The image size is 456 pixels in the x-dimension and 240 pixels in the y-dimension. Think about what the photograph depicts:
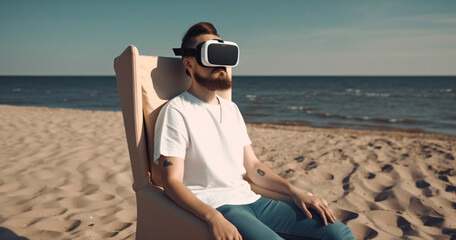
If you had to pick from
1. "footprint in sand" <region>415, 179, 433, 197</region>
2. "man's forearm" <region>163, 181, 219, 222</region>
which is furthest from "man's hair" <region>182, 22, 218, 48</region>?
"footprint in sand" <region>415, 179, 433, 197</region>

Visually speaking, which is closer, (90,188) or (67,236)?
(67,236)

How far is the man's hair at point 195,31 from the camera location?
5.97ft

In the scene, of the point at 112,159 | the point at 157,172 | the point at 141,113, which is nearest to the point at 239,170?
the point at 157,172

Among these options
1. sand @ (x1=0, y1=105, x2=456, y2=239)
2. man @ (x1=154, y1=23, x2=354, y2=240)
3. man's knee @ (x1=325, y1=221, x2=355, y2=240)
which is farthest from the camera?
sand @ (x1=0, y1=105, x2=456, y2=239)

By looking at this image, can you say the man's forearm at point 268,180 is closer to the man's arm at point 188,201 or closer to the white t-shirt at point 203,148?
the white t-shirt at point 203,148

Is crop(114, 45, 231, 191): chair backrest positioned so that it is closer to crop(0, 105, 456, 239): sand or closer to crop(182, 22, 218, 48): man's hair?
crop(182, 22, 218, 48): man's hair

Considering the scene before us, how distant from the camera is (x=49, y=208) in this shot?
9.61ft

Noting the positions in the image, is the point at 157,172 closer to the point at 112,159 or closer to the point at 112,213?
the point at 112,213

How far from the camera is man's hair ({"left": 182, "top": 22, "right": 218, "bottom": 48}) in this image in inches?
71.7

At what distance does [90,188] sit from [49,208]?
0.56 meters

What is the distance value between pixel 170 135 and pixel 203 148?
0.60 feet

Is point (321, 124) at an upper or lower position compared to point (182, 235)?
lower

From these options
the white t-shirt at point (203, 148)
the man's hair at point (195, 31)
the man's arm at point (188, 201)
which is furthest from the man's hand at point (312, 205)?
the man's hair at point (195, 31)

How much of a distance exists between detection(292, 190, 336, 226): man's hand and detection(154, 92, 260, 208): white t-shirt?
0.23 m
